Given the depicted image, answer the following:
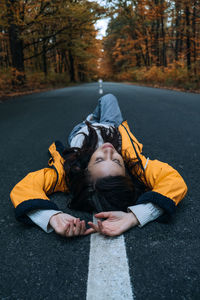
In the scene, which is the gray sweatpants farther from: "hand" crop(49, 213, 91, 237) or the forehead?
"hand" crop(49, 213, 91, 237)

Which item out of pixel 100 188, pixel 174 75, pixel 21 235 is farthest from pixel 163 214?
pixel 174 75

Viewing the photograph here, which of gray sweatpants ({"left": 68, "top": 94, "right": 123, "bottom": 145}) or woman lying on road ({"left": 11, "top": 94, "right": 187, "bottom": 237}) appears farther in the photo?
gray sweatpants ({"left": 68, "top": 94, "right": 123, "bottom": 145})

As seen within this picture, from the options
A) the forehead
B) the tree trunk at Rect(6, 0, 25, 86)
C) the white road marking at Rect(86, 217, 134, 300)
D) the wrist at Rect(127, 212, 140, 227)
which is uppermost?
the tree trunk at Rect(6, 0, 25, 86)

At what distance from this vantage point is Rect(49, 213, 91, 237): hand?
1590mm

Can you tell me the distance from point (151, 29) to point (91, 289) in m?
27.8

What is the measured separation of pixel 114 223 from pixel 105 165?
0.68m

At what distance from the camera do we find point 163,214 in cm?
177

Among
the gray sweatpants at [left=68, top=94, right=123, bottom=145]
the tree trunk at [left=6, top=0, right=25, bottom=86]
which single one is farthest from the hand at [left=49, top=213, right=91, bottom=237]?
the tree trunk at [left=6, top=0, right=25, bottom=86]

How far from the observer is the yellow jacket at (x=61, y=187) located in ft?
5.67

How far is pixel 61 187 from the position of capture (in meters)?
2.34

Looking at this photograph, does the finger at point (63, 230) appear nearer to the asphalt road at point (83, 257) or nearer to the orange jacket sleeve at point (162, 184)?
the asphalt road at point (83, 257)

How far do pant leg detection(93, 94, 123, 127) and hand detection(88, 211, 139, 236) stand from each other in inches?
96.5

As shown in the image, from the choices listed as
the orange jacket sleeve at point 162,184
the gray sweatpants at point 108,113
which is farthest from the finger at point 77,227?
the gray sweatpants at point 108,113

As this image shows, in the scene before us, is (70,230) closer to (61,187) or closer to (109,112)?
(61,187)
